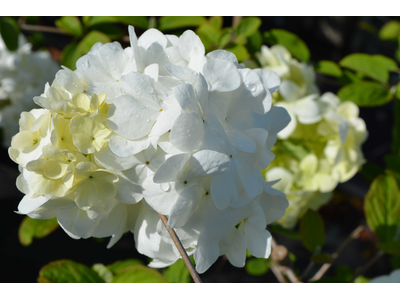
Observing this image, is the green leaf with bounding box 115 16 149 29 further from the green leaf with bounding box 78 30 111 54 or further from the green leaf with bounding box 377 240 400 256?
the green leaf with bounding box 377 240 400 256

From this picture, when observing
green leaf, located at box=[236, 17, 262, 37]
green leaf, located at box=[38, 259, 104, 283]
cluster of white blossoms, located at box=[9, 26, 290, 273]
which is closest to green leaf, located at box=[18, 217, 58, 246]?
green leaf, located at box=[38, 259, 104, 283]

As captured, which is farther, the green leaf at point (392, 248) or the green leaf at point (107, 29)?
the green leaf at point (107, 29)

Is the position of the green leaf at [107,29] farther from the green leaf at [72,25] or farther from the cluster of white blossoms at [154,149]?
the cluster of white blossoms at [154,149]

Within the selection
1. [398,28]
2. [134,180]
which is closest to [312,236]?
[134,180]

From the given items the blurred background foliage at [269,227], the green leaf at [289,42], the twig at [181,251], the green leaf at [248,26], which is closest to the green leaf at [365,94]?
the blurred background foliage at [269,227]

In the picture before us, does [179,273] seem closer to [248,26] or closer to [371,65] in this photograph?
[248,26]

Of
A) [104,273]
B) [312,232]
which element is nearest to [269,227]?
[312,232]

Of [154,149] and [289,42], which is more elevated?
[154,149]

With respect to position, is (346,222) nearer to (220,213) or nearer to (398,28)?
(398,28)
